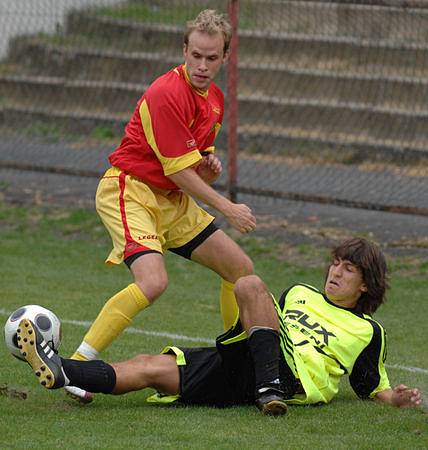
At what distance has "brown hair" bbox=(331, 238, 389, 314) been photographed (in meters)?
6.15

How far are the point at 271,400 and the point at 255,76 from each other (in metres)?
8.63

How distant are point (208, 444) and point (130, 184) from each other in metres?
1.73

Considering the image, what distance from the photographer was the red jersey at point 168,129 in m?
6.28

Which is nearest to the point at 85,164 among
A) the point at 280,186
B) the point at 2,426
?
the point at 280,186

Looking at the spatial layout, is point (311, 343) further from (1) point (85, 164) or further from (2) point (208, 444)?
(1) point (85, 164)

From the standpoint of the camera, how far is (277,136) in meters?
13.1

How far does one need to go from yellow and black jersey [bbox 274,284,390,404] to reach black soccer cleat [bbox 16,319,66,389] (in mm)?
1071

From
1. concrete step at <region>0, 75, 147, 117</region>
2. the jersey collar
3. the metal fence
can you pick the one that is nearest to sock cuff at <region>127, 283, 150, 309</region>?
the jersey collar

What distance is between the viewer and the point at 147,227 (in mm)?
6320

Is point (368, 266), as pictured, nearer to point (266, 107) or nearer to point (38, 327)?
point (38, 327)

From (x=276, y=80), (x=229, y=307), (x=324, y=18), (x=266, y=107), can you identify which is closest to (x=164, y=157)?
(x=229, y=307)

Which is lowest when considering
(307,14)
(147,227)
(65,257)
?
(65,257)

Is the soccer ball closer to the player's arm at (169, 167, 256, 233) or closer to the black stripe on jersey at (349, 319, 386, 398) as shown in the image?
the player's arm at (169, 167, 256, 233)

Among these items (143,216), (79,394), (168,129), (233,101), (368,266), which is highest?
(168,129)
